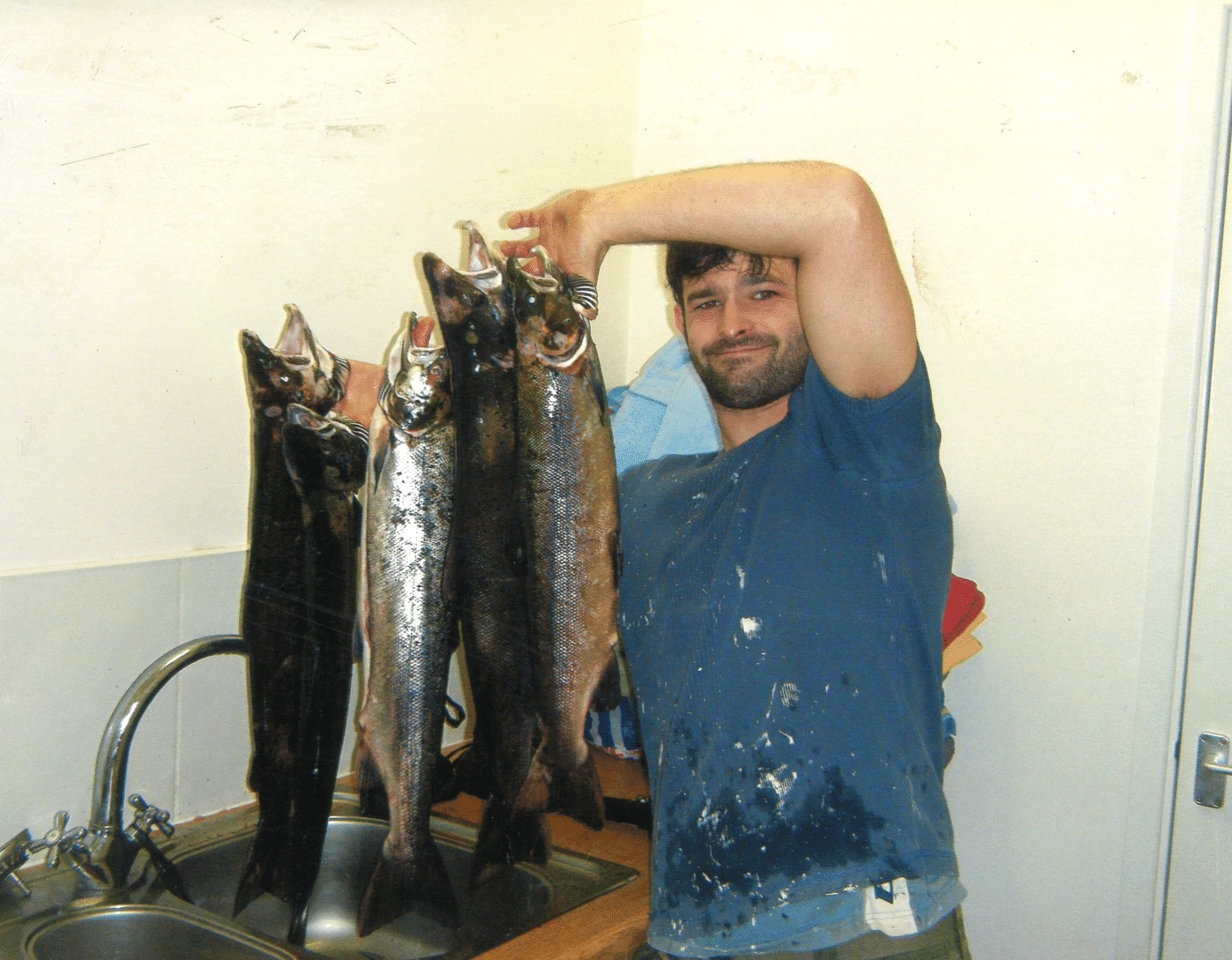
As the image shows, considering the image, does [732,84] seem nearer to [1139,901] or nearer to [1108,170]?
[1108,170]

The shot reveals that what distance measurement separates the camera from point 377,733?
1.28 m

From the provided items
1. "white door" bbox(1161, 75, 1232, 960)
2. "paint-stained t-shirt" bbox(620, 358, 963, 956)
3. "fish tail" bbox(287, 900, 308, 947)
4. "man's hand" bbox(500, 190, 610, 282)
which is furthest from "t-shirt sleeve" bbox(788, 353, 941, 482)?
"fish tail" bbox(287, 900, 308, 947)

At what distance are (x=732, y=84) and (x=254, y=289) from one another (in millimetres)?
1330

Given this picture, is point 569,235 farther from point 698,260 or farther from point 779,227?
point 698,260

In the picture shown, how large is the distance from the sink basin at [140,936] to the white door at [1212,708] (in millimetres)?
1627

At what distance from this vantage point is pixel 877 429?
4.60ft

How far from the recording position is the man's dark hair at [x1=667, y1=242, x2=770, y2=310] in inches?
65.2

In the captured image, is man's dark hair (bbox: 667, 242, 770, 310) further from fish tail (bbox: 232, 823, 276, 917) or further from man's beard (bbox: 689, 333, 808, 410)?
fish tail (bbox: 232, 823, 276, 917)

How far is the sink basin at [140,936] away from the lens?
1440 mm

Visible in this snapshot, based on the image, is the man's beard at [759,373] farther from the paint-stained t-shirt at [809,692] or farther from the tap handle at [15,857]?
the tap handle at [15,857]

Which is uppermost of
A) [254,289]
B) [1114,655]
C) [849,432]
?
[254,289]

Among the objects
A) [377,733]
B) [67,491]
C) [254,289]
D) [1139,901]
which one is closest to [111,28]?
[254,289]

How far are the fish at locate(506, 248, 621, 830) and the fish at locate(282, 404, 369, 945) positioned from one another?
28cm

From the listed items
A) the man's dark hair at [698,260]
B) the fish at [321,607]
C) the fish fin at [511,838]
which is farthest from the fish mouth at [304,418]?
the man's dark hair at [698,260]
